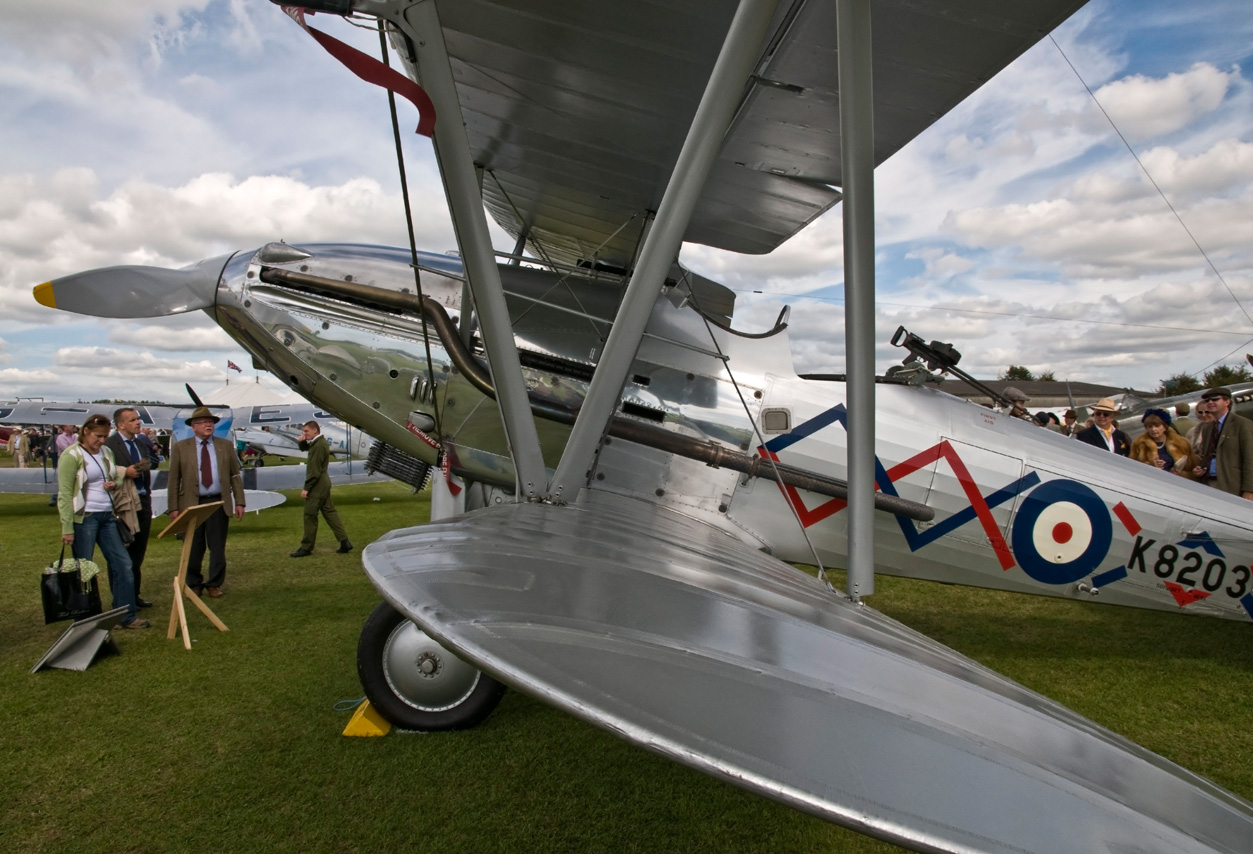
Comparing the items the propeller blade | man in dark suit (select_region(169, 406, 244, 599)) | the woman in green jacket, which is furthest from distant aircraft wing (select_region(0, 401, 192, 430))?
the propeller blade

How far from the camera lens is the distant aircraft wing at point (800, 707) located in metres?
0.71

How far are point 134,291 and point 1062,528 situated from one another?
5.82 m

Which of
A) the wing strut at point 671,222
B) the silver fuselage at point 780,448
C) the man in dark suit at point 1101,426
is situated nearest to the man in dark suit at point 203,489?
the silver fuselage at point 780,448

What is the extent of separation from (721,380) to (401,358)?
203cm

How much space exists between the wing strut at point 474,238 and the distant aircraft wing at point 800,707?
1.09 metres

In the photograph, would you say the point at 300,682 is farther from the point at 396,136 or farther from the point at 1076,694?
the point at 1076,694

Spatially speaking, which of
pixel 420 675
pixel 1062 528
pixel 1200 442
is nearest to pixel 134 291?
pixel 420 675

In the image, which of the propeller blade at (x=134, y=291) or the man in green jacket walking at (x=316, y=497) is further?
the man in green jacket walking at (x=316, y=497)

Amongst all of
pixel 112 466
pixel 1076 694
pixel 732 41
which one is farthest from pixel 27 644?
pixel 1076 694

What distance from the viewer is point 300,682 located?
12.9ft

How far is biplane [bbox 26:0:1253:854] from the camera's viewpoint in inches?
33.0

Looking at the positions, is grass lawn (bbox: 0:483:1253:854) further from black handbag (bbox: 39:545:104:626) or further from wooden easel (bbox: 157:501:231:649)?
black handbag (bbox: 39:545:104:626)

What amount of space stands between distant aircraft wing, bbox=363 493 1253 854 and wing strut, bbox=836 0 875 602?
0.93m

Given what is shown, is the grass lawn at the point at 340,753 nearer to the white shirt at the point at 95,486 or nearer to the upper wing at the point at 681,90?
the white shirt at the point at 95,486
